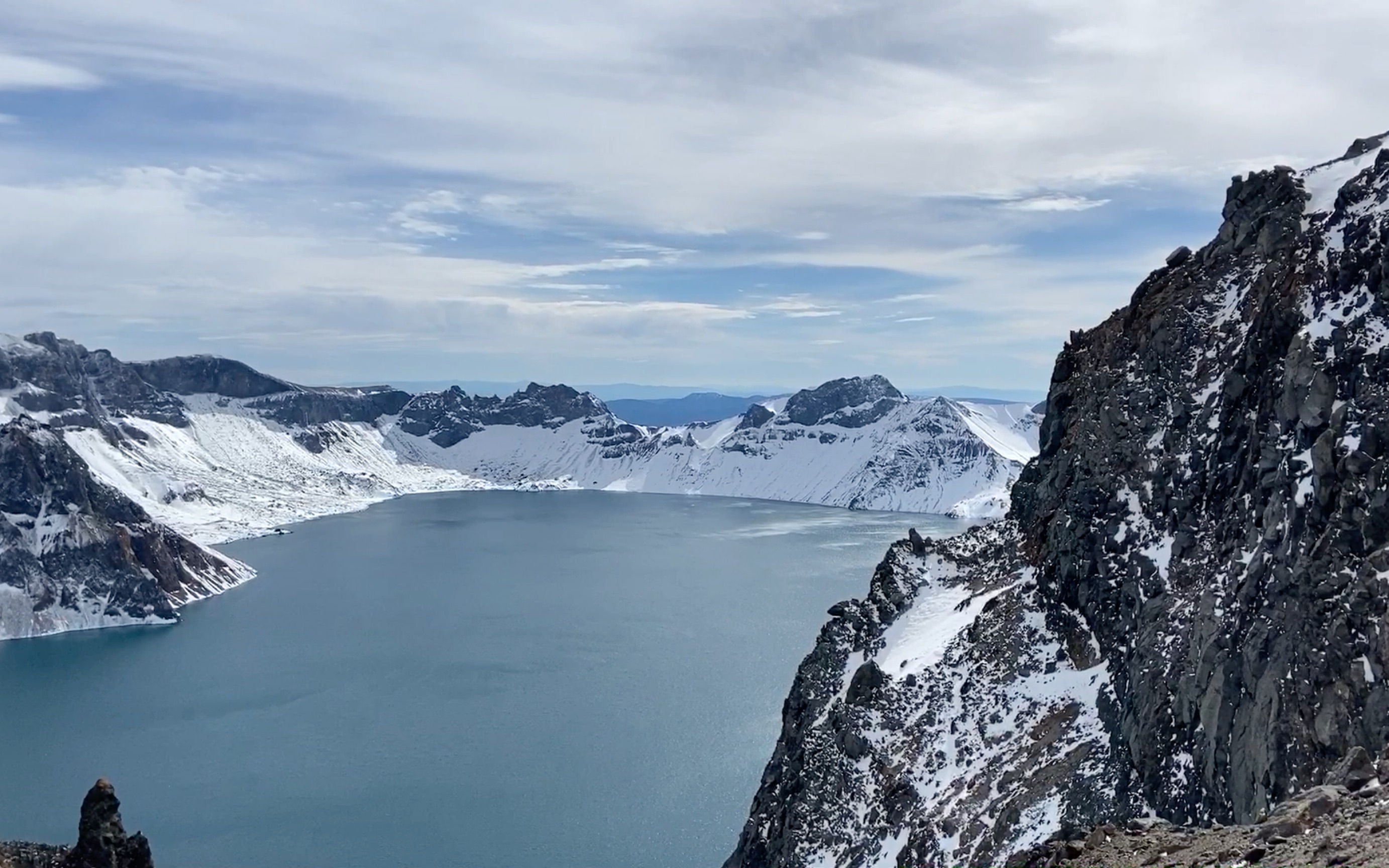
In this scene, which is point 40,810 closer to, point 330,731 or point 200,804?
point 200,804

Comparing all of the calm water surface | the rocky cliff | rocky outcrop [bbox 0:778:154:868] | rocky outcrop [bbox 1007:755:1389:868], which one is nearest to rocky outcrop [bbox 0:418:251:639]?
the calm water surface

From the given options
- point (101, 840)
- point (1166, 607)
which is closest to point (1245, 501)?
point (1166, 607)

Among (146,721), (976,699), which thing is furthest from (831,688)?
(146,721)

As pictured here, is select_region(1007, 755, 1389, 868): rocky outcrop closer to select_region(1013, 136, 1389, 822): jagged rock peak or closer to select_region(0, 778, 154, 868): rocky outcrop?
select_region(1013, 136, 1389, 822): jagged rock peak

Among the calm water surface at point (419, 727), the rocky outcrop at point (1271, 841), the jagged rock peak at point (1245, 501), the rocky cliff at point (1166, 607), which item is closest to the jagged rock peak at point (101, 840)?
the rocky outcrop at point (1271, 841)

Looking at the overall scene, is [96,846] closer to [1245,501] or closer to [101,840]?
[101,840]

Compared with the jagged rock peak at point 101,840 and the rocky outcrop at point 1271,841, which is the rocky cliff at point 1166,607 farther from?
the jagged rock peak at point 101,840

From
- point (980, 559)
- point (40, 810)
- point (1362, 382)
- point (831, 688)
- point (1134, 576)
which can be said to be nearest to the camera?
point (1362, 382)
